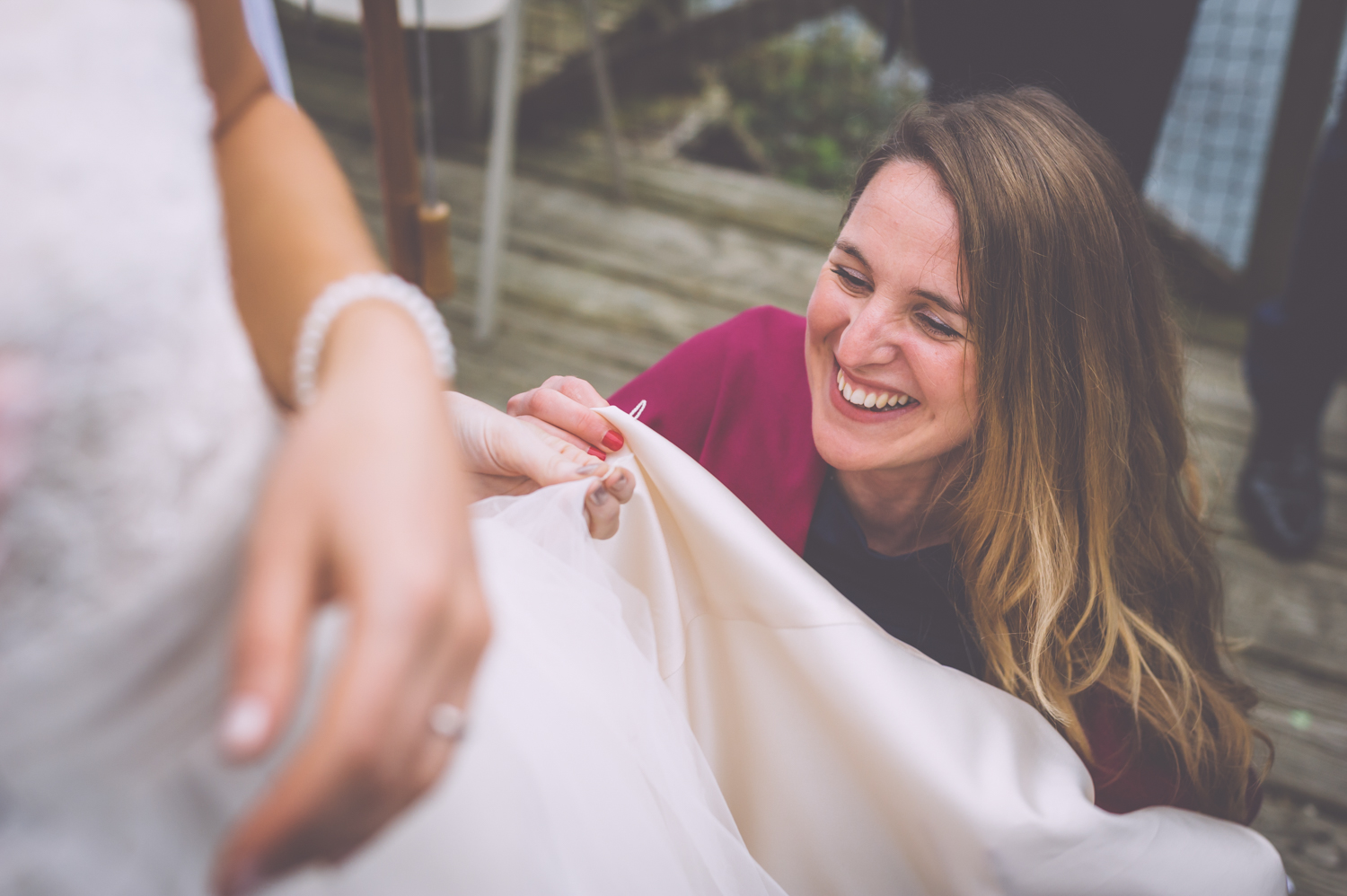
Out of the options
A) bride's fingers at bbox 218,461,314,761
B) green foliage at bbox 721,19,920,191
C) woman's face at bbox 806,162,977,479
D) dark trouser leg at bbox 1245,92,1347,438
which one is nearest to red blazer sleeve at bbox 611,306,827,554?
woman's face at bbox 806,162,977,479

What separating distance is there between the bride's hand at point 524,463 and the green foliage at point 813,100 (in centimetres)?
260

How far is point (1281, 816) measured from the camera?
1.55 metres

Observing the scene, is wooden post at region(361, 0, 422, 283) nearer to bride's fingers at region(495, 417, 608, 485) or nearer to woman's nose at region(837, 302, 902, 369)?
bride's fingers at region(495, 417, 608, 485)

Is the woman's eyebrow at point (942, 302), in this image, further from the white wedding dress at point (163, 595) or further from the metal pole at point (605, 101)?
the metal pole at point (605, 101)

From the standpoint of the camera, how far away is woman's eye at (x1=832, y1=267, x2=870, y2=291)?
1.16 m

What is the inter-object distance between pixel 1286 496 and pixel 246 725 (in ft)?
7.13

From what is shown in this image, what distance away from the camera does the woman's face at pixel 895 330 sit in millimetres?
1095

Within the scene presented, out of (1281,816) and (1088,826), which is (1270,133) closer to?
(1281,816)

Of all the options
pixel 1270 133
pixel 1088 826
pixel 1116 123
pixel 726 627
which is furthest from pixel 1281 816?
pixel 1270 133

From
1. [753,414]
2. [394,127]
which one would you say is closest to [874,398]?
[753,414]

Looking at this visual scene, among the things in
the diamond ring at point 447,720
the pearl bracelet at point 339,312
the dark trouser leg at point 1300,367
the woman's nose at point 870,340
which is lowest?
the dark trouser leg at point 1300,367

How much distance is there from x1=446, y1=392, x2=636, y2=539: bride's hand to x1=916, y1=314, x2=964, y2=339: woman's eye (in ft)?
1.31

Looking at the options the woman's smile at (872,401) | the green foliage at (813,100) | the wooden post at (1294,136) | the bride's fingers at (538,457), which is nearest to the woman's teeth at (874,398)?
the woman's smile at (872,401)

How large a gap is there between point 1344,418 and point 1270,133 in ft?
2.39
